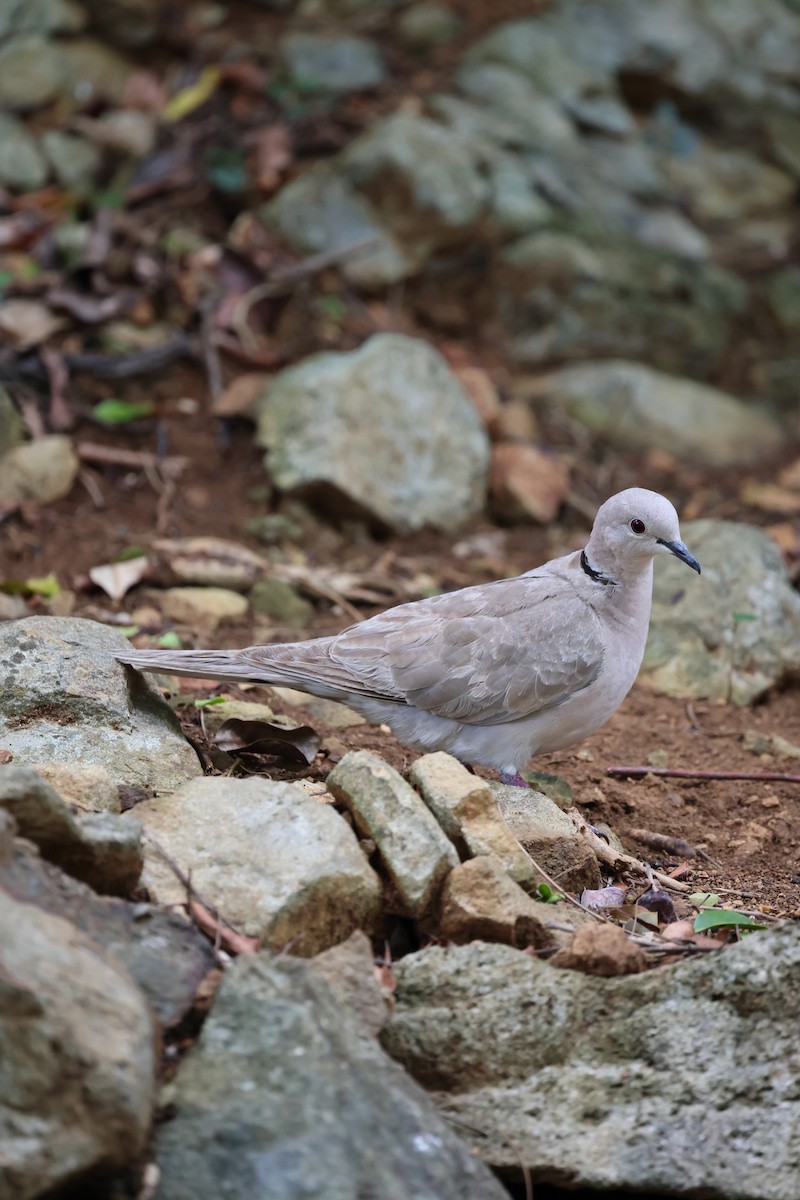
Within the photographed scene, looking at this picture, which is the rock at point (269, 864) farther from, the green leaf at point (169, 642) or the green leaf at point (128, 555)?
the green leaf at point (128, 555)

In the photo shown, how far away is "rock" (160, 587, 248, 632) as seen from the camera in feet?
19.6

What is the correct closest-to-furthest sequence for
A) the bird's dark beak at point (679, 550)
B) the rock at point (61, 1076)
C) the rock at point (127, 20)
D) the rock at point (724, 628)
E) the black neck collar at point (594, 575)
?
the rock at point (61, 1076), the bird's dark beak at point (679, 550), the black neck collar at point (594, 575), the rock at point (724, 628), the rock at point (127, 20)

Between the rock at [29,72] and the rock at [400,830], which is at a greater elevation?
the rock at [400,830]

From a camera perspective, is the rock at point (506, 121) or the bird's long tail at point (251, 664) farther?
the rock at point (506, 121)

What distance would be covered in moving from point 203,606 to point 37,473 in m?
1.39

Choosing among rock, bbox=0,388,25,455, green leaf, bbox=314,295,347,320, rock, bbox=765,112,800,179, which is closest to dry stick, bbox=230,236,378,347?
green leaf, bbox=314,295,347,320

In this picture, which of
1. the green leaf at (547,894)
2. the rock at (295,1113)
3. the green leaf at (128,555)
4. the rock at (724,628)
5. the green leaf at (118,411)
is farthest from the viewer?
the green leaf at (118,411)

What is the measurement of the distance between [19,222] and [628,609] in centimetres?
538

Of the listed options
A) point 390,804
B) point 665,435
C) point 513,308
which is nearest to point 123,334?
point 513,308

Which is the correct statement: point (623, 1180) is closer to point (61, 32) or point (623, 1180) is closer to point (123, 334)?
point (123, 334)

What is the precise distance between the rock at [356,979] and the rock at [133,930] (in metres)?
0.27

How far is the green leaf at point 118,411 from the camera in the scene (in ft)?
23.9

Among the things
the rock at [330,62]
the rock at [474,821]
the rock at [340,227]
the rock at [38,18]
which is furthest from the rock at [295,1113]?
the rock at [38,18]

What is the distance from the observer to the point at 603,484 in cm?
809
